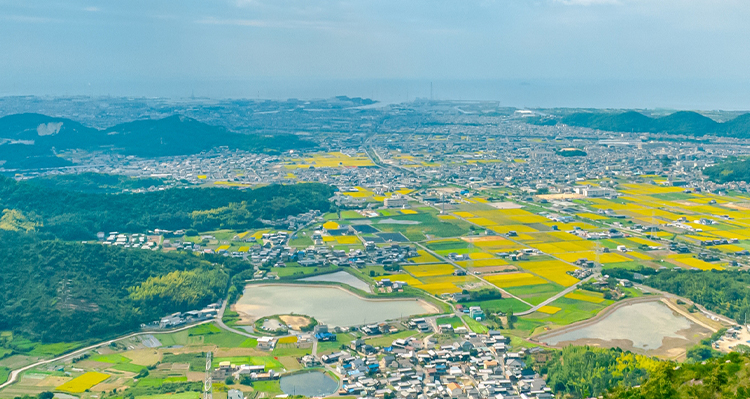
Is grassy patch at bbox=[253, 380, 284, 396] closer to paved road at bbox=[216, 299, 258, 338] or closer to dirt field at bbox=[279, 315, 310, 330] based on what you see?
paved road at bbox=[216, 299, 258, 338]

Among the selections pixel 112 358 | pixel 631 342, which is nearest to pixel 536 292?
pixel 631 342

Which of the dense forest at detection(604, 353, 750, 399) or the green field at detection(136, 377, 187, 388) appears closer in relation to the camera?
→ the dense forest at detection(604, 353, 750, 399)

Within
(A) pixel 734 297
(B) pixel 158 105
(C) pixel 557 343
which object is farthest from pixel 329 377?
(B) pixel 158 105

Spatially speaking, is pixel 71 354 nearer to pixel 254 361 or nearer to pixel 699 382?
pixel 254 361

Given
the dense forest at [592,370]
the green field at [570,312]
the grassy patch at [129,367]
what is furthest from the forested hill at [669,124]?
the grassy patch at [129,367]

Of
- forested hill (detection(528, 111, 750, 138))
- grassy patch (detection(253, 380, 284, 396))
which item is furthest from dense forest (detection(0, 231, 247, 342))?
forested hill (detection(528, 111, 750, 138))

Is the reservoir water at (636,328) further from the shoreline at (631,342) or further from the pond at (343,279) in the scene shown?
the pond at (343,279)

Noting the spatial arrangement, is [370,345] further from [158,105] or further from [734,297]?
[158,105]
